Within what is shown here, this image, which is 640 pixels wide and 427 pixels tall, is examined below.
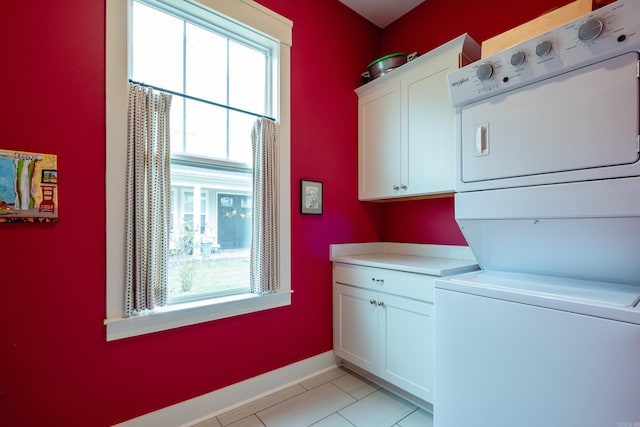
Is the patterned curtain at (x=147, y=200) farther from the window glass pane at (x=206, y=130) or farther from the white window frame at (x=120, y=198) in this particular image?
the window glass pane at (x=206, y=130)

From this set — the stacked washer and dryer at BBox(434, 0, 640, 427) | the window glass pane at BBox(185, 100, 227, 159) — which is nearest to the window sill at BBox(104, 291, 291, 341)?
the window glass pane at BBox(185, 100, 227, 159)

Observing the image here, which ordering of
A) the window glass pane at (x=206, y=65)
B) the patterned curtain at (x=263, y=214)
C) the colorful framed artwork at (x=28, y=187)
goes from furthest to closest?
the patterned curtain at (x=263, y=214), the window glass pane at (x=206, y=65), the colorful framed artwork at (x=28, y=187)

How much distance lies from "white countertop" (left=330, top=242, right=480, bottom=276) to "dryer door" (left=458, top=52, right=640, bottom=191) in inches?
24.1

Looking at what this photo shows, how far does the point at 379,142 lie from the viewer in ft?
7.80

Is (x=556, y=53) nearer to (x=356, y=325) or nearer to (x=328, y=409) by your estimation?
(x=356, y=325)

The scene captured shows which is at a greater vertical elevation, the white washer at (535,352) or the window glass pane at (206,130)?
the window glass pane at (206,130)

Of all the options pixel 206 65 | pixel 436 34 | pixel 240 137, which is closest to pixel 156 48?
pixel 206 65

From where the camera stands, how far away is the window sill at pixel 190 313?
1.45 meters

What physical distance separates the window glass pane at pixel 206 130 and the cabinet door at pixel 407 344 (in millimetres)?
1473

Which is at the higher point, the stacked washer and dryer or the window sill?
the stacked washer and dryer

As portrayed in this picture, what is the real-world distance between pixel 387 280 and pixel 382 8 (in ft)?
7.48

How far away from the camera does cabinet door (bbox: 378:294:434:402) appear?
1.68 m

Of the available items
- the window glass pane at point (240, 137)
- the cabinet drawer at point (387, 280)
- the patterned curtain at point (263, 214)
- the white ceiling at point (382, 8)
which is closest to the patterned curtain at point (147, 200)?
the window glass pane at point (240, 137)

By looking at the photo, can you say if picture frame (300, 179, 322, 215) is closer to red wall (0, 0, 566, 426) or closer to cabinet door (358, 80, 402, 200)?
cabinet door (358, 80, 402, 200)
